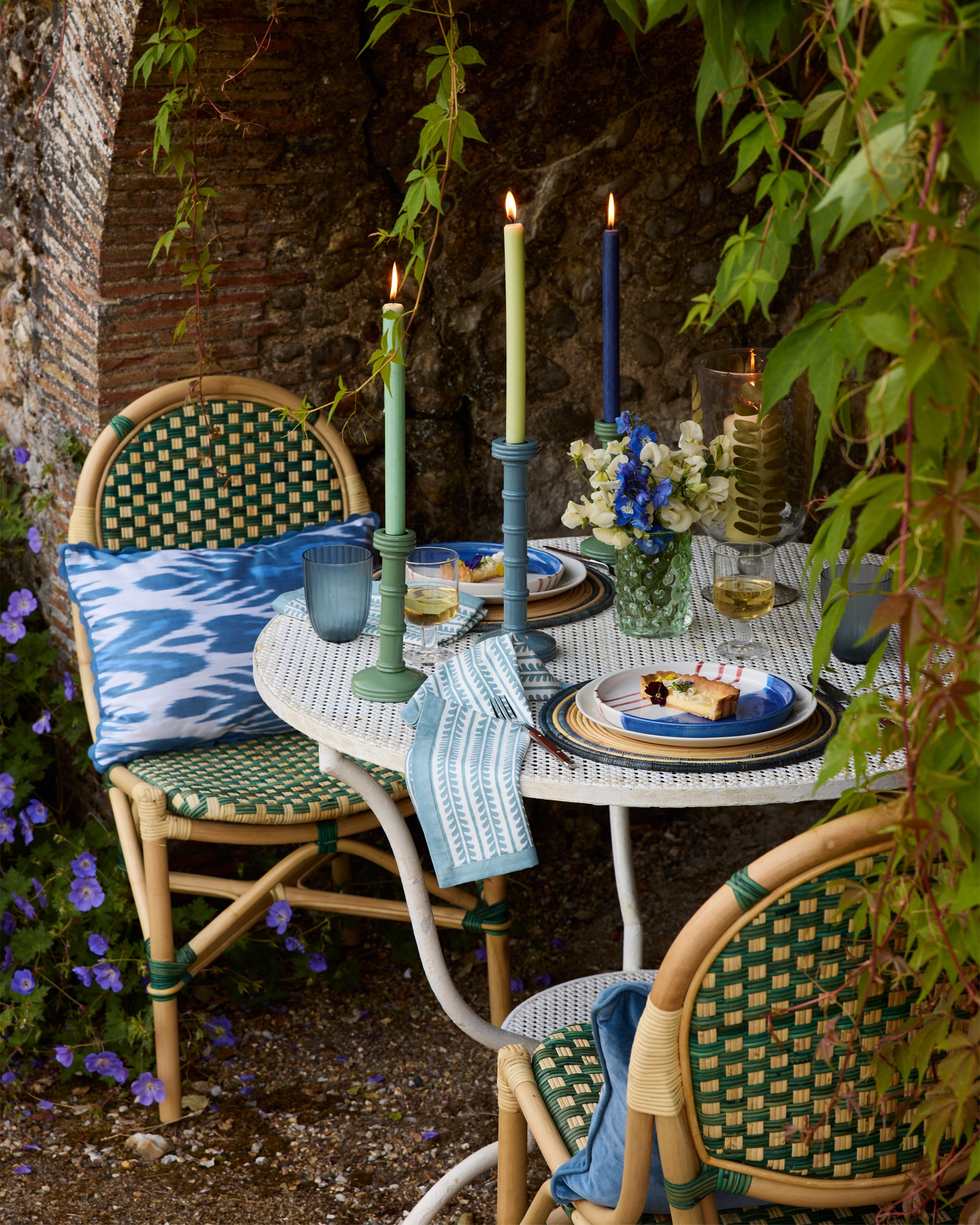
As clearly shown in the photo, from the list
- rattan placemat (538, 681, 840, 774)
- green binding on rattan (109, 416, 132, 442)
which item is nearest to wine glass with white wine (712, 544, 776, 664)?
rattan placemat (538, 681, 840, 774)

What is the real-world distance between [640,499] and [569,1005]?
2.45 ft

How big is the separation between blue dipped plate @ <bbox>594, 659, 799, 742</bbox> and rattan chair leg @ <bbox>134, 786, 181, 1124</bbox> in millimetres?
859

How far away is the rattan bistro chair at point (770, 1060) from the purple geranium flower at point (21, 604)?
6.40ft

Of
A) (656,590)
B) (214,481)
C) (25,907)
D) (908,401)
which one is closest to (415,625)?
(656,590)

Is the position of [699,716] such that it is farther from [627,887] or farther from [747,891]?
[627,887]

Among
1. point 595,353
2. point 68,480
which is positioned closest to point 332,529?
point 68,480

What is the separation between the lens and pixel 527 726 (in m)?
1.66

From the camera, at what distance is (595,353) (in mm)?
3082

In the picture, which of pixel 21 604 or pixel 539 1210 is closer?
pixel 539 1210

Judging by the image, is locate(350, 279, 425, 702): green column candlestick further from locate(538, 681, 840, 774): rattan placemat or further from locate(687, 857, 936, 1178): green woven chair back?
locate(687, 857, 936, 1178): green woven chair back

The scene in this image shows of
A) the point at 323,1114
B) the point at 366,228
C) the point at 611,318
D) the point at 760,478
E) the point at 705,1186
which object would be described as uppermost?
the point at 366,228

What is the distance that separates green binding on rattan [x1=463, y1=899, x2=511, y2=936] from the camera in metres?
2.38

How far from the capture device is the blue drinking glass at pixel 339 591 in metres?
1.89

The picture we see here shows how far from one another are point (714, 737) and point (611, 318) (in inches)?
36.2
